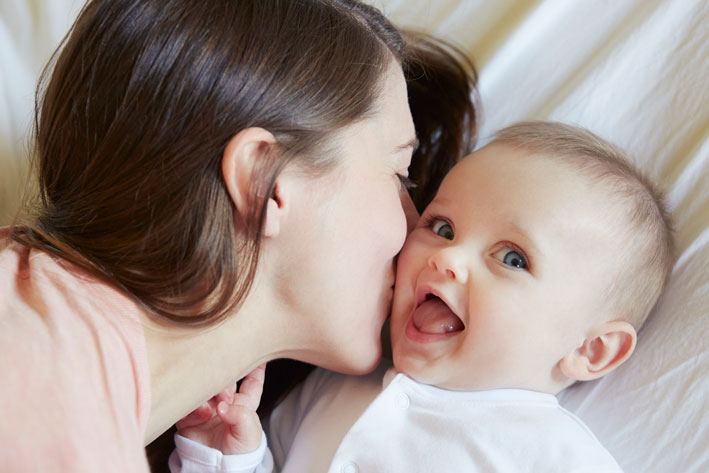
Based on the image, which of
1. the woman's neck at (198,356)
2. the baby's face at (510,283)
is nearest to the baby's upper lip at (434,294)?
the baby's face at (510,283)

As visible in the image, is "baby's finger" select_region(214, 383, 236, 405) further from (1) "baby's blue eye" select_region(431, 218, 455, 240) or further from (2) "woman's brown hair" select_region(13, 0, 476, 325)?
(1) "baby's blue eye" select_region(431, 218, 455, 240)

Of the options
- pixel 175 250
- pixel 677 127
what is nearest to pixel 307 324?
pixel 175 250

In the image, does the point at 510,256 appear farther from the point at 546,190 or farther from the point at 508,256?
the point at 546,190

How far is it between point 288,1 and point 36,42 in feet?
2.54

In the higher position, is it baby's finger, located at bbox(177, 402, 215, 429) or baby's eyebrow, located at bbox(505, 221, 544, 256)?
baby's eyebrow, located at bbox(505, 221, 544, 256)

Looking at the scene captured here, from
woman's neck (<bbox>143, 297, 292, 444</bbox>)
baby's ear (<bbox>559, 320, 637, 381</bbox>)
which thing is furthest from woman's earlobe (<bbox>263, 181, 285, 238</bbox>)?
baby's ear (<bbox>559, 320, 637, 381</bbox>)

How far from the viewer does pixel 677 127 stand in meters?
1.41

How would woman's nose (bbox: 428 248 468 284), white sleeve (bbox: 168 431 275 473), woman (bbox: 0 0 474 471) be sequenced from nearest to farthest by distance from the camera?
1. woman (bbox: 0 0 474 471)
2. woman's nose (bbox: 428 248 468 284)
3. white sleeve (bbox: 168 431 275 473)

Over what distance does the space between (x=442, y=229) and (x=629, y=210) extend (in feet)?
0.95

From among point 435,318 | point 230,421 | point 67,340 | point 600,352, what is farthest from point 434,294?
point 67,340

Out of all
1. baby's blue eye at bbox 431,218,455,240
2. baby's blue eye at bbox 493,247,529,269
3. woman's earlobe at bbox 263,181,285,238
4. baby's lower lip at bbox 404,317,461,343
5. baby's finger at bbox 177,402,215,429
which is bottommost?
baby's finger at bbox 177,402,215,429

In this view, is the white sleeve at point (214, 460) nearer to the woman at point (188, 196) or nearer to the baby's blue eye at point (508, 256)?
the woman at point (188, 196)

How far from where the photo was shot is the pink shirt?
0.84 m

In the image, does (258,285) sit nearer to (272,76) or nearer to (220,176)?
(220,176)
